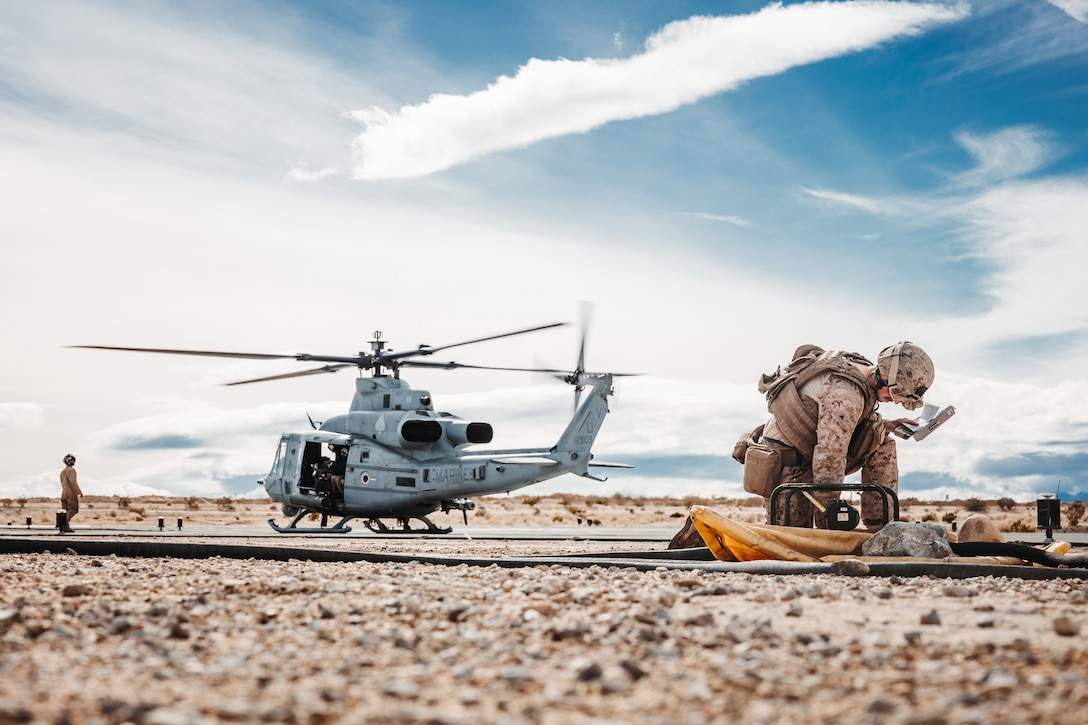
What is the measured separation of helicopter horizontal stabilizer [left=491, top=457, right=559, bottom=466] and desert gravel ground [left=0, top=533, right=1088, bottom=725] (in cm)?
1571

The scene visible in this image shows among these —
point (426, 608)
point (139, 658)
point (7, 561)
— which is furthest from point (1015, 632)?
point (7, 561)

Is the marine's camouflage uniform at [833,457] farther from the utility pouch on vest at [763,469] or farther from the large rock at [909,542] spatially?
the large rock at [909,542]

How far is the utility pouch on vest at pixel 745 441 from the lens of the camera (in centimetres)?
959

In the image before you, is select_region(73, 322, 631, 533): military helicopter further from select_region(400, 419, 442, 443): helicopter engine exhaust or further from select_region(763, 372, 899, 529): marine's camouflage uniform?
select_region(763, 372, 899, 529): marine's camouflage uniform

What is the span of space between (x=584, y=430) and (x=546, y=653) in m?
20.2

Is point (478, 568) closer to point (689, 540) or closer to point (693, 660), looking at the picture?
point (689, 540)

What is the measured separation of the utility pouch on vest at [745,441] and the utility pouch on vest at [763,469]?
36 centimetres

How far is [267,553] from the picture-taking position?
32.1 ft

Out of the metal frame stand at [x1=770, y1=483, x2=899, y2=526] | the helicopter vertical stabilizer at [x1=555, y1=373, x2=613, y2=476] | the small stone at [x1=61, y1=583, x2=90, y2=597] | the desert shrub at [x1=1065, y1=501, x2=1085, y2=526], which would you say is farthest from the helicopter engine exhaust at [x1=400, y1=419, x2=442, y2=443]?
the desert shrub at [x1=1065, y1=501, x2=1085, y2=526]

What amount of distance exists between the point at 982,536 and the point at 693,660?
241 inches

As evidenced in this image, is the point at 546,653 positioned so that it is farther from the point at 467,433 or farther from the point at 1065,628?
the point at 467,433

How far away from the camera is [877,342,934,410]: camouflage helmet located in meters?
8.60

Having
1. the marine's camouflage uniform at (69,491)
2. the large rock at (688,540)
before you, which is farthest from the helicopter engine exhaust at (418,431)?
the large rock at (688,540)

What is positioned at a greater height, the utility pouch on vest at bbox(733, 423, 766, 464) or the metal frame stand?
the utility pouch on vest at bbox(733, 423, 766, 464)
